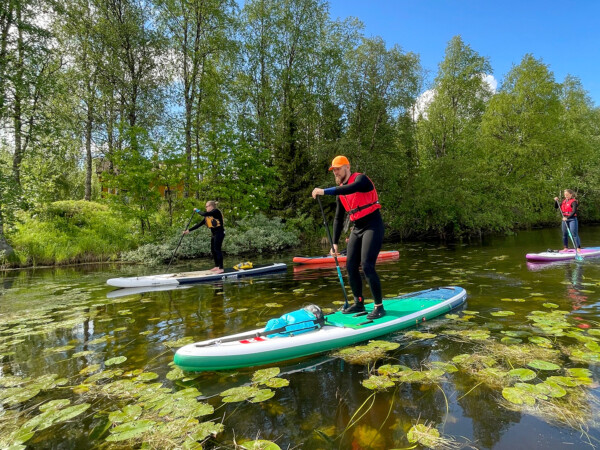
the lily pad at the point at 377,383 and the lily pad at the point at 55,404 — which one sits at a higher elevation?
A: the lily pad at the point at 55,404

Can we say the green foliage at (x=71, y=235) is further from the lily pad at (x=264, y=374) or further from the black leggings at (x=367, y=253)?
the lily pad at (x=264, y=374)

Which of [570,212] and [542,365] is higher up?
[570,212]

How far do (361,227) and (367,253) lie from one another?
1.45 feet

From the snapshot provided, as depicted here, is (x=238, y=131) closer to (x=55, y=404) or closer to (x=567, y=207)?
(x=567, y=207)

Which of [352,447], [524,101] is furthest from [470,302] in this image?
[524,101]

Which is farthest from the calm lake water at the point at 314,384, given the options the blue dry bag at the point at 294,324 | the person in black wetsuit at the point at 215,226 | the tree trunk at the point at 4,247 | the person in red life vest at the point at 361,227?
the tree trunk at the point at 4,247

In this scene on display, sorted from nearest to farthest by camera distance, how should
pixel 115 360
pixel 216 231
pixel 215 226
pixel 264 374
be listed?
pixel 264 374, pixel 115 360, pixel 215 226, pixel 216 231

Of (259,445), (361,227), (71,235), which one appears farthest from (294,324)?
(71,235)

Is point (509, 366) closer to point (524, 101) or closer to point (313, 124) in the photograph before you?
point (313, 124)

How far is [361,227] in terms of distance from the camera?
4680 mm

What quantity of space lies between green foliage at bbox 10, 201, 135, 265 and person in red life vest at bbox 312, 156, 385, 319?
1361 centimetres

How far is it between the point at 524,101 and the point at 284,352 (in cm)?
3099

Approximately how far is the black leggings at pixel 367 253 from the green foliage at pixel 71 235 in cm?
1366

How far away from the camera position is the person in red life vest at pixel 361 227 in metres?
4.39
